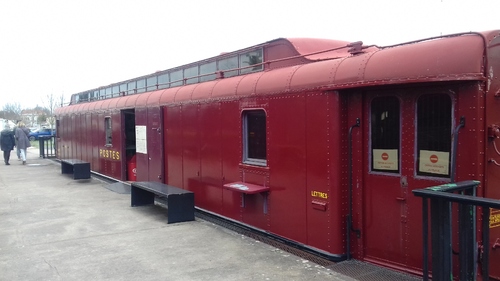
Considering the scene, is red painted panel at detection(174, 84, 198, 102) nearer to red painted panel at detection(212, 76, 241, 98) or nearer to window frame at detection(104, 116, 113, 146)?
red painted panel at detection(212, 76, 241, 98)

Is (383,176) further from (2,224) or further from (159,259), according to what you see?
(2,224)

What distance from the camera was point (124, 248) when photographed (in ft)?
20.2

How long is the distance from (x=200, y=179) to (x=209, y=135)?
36.7 inches

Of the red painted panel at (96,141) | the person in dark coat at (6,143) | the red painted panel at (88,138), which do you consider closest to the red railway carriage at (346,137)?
the red painted panel at (96,141)

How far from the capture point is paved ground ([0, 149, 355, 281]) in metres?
5.07

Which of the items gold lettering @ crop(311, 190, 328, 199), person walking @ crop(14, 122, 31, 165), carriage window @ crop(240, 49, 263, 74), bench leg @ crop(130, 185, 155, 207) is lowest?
bench leg @ crop(130, 185, 155, 207)

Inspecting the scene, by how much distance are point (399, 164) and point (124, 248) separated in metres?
3.91

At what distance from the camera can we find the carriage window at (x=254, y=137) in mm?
6461

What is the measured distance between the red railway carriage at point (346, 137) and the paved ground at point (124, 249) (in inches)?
21.7

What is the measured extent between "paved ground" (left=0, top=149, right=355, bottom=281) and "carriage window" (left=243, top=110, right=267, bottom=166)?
1209mm

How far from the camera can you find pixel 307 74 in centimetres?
555

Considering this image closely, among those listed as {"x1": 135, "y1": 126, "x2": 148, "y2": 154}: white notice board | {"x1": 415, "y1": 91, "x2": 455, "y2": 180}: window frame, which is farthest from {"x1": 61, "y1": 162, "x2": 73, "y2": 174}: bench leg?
{"x1": 415, "y1": 91, "x2": 455, "y2": 180}: window frame

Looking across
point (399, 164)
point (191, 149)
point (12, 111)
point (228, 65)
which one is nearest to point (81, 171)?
point (191, 149)

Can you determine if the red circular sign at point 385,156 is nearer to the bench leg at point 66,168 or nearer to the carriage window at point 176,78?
the carriage window at point 176,78
